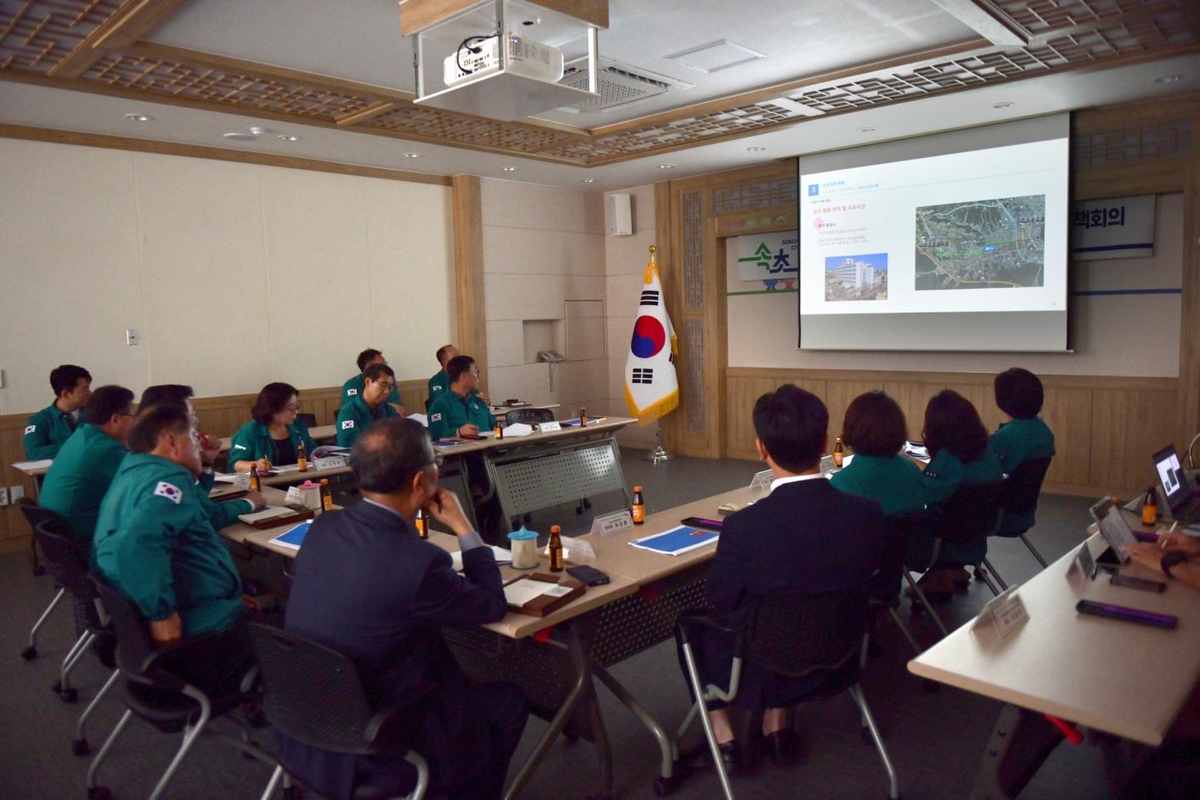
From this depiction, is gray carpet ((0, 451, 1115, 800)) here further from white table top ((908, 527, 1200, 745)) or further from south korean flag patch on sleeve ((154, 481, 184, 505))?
south korean flag patch on sleeve ((154, 481, 184, 505))

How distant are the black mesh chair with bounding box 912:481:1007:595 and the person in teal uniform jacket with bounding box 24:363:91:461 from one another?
5.16m

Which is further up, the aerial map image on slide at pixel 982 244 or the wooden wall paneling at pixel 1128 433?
the aerial map image on slide at pixel 982 244

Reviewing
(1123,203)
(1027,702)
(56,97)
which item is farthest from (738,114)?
(1027,702)

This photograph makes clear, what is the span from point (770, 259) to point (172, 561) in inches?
268

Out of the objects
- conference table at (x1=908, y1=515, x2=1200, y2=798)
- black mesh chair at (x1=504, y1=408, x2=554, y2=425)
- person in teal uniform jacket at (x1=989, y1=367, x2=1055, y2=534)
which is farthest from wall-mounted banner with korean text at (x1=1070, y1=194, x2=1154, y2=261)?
conference table at (x1=908, y1=515, x2=1200, y2=798)

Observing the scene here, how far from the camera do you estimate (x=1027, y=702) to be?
63.0 inches

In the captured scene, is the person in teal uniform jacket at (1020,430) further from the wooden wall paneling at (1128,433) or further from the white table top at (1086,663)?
the wooden wall paneling at (1128,433)

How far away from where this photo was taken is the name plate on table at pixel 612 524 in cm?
303

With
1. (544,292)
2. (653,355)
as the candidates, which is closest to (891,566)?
(653,355)

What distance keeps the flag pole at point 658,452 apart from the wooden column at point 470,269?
1.91 metres

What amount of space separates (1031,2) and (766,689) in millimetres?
3581

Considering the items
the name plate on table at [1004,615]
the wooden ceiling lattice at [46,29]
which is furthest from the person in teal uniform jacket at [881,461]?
the wooden ceiling lattice at [46,29]

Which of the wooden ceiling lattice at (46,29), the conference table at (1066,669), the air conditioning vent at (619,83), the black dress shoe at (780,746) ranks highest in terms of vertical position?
the air conditioning vent at (619,83)

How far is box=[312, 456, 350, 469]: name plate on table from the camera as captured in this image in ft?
15.0
